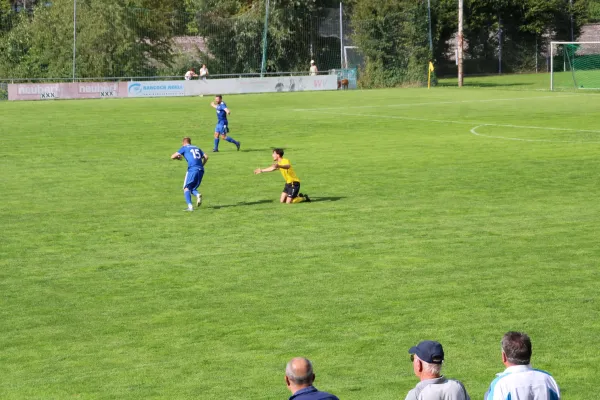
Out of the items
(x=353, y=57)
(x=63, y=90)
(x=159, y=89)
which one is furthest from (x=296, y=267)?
(x=353, y=57)

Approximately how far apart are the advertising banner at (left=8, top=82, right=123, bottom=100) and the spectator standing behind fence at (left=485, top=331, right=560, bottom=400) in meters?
62.0

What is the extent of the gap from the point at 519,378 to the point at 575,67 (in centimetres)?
8294

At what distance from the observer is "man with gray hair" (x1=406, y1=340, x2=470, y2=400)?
7188 mm

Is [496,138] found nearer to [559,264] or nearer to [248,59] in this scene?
[559,264]

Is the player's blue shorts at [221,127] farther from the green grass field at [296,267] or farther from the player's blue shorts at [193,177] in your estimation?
the player's blue shorts at [193,177]

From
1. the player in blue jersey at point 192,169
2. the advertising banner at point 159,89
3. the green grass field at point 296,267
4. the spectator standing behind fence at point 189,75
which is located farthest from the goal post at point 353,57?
the player in blue jersey at point 192,169

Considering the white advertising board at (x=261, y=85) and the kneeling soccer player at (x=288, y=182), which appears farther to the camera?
the white advertising board at (x=261, y=85)

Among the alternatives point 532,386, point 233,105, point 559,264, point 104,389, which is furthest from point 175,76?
point 532,386

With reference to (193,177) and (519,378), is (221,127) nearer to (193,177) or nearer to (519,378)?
(193,177)

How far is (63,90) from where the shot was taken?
66.9 meters

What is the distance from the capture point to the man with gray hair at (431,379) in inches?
283

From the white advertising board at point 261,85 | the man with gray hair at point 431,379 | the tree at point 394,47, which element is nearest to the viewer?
the man with gray hair at point 431,379

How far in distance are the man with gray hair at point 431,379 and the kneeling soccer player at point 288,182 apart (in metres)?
16.4

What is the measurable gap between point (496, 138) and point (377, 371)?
2717 centimetres
